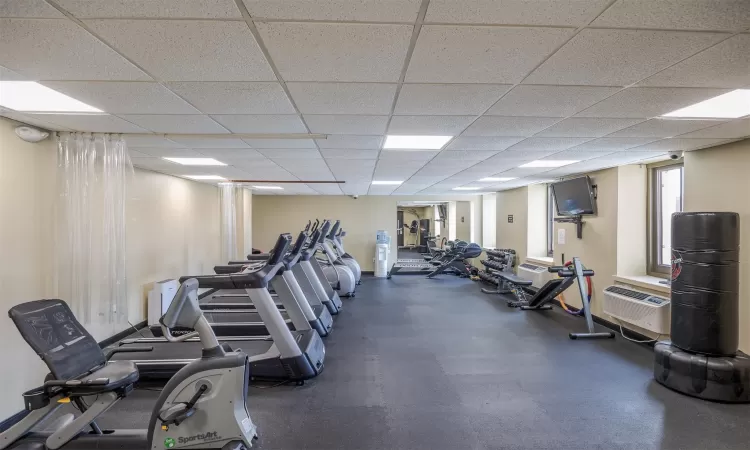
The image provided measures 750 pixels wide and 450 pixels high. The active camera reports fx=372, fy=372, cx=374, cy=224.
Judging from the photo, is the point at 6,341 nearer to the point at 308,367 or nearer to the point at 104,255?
the point at 104,255

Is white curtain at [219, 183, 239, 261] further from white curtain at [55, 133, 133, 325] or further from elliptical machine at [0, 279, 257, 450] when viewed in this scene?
elliptical machine at [0, 279, 257, 450]

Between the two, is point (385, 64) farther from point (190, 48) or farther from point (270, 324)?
point (270, 324)

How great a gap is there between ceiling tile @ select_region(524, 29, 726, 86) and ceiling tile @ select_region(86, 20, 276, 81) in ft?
4.45

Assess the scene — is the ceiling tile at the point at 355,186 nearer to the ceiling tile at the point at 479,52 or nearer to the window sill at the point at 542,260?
the window sill at the point at 542,260

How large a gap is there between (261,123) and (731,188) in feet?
13.6

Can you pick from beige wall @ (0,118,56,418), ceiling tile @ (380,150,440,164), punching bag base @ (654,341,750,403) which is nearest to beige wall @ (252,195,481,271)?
ceiling tile @ (380,150,440,164)

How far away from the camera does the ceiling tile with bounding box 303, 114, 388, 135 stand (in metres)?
2.62

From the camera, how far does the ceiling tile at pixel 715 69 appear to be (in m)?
1.57

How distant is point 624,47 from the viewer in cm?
158

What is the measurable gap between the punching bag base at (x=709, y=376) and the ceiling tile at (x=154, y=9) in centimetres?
397

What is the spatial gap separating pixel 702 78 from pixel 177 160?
4675 mm

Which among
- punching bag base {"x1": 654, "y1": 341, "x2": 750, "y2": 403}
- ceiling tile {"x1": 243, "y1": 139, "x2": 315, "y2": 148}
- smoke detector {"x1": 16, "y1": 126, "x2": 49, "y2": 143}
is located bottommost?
punching bag base {"x1": 654, "y1": 341, "x2": 750, "y2": 403}

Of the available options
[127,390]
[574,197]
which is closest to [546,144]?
[574,197]

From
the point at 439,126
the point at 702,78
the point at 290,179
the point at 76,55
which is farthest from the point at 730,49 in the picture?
the point at 290,179
